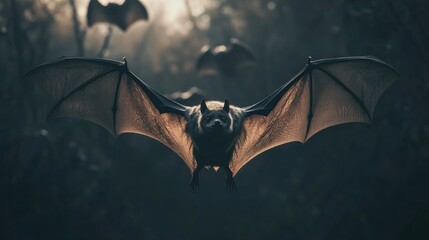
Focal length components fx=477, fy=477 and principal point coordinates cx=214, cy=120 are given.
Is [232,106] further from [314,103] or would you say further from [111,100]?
[111,100]

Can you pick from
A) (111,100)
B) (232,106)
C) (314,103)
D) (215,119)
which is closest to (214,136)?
(215,119)

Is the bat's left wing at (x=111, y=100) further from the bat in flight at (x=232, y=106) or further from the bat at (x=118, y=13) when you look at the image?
the bat at (x=118, y=13)

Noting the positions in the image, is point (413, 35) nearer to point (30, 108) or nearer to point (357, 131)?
point (357, 131)

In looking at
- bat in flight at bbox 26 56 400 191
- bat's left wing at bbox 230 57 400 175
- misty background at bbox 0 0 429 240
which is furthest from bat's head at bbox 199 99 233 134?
misty background at bbox 0 0 429 240

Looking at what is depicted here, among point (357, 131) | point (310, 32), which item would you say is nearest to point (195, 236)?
point (357, 131)

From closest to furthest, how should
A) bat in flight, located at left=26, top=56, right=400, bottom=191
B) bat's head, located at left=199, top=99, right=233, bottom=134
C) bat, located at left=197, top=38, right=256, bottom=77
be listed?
bat's head, located at left=199, top=99, right=233, bottom=134 < bat in flight, located at left=26, top=56, right=400, bottom=191 < bat, located at left=197, top=38, right=256, bottom=77

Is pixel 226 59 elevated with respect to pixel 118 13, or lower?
lower

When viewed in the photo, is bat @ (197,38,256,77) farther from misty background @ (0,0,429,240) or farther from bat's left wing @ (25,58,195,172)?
bat's left wing @ (25,58,195,172)
